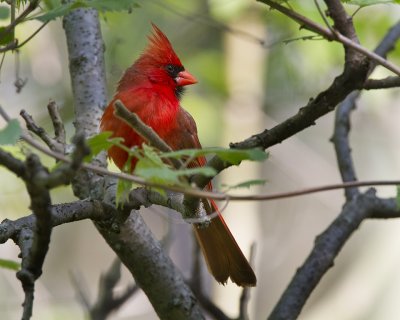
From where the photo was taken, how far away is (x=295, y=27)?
424 cm

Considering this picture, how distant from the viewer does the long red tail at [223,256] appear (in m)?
2.78

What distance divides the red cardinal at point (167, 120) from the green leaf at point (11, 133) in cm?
112

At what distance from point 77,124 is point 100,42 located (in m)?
0.35

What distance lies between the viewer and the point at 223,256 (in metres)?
2.83

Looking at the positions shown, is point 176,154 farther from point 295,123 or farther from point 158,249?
point 158,249

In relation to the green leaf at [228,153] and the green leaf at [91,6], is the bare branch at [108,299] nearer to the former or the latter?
the green leaf at [91,6]

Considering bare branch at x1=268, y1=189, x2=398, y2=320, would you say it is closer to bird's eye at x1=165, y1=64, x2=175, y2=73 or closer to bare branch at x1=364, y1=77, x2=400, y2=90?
bare branch at x1=364, y1=77, x2=400, y2=90

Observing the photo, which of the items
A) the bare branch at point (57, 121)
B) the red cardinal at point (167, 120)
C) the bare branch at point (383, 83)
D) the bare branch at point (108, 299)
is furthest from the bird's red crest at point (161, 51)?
the bare branch at point (383, 83)

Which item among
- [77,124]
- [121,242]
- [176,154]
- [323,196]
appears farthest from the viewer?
[323,196]

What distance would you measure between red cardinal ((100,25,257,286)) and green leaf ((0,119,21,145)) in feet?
3.68

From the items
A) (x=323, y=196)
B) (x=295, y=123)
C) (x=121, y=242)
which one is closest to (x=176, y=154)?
(x=295, y=123)

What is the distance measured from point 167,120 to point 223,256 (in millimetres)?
537

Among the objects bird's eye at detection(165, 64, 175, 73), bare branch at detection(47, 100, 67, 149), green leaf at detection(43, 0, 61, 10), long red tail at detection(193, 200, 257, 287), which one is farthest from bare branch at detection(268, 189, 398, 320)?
green leaf at detection(43, 0, 61, 10)

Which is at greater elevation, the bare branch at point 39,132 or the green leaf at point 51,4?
the green leaf at point 51,4
